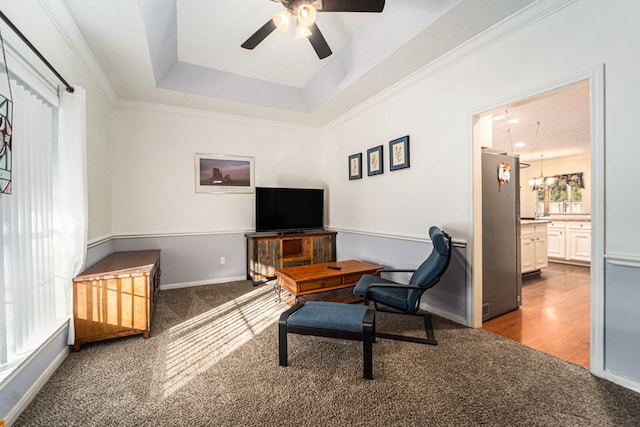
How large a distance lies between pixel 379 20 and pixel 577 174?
754 cm

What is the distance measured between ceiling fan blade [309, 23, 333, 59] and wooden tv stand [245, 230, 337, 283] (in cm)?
271

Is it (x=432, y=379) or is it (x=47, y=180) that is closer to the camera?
(x=432, y=379)

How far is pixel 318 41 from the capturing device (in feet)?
8.32

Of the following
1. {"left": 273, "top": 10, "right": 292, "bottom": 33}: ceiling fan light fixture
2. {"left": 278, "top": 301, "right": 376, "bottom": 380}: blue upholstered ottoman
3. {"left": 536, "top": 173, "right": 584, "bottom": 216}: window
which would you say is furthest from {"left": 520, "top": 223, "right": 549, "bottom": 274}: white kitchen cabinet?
{"left": 273, "top": 10, "right": 292, "bottom": 33}: ceiling fan light fixture

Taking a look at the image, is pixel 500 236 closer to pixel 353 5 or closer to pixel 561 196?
pixel 353 5

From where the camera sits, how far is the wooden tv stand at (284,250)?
13.9ft

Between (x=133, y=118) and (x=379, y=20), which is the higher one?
(x=379, y=20)

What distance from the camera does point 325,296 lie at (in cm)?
345

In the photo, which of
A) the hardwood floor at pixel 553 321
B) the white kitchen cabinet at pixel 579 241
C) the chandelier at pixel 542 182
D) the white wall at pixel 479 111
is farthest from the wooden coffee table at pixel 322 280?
the chandelier at pixel 542 182

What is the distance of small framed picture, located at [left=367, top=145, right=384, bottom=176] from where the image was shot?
150 inches

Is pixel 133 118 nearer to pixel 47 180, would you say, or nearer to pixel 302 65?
pixel 47 180

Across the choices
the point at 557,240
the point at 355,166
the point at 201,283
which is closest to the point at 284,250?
the point at 201,283

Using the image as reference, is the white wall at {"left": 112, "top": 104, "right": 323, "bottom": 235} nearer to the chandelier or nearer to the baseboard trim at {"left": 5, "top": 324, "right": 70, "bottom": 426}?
the baseboard trim at {"left": 5, "top": 324, "right": 70, "bottom": 426}

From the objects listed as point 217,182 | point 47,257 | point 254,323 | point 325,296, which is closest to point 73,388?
point 47,257
